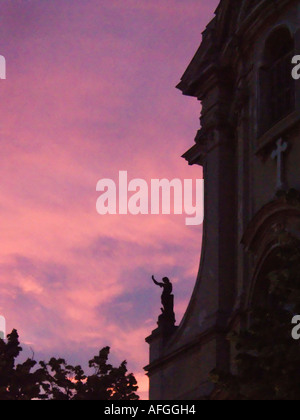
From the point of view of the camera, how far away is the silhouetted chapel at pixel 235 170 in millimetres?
34406

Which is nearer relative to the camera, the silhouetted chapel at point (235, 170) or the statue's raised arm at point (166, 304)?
the silhouetted chapel at point (235, 170)

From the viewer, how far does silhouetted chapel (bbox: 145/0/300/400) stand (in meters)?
34.4

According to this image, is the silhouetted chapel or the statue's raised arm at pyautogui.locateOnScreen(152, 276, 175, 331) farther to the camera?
the statue's raised arm at pyautogui.locateOnScreen(152, 276, 175, 331)

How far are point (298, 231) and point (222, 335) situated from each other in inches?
197

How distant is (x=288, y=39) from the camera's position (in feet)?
118

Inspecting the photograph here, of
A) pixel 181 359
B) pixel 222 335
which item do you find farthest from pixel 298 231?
pixel 181 359

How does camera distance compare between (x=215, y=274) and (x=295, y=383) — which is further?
(x=215, y=274)

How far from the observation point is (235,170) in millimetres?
38406

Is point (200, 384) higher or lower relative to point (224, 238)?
lower

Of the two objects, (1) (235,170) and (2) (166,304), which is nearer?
(1) (235,170)

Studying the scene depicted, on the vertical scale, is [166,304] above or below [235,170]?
below
